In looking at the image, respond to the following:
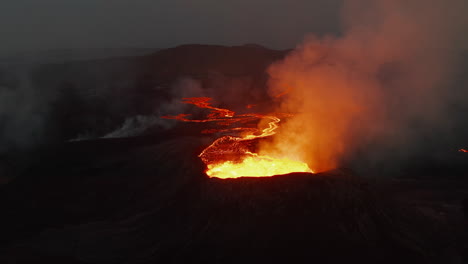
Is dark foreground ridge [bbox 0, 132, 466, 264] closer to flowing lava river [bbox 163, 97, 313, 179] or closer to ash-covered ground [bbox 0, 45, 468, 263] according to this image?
ash-covered ground [bbox 0, 45, 468, 263]

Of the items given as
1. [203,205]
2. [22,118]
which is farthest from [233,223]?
[22,118]

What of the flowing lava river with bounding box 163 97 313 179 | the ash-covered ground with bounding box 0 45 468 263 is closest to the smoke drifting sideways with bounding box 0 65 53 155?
the ash-covered ground with bounding box 0 45 468 263

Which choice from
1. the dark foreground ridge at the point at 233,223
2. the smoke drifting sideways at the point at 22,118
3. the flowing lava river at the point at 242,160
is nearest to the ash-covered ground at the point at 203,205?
the dark foreground ridge at the point at 233,223

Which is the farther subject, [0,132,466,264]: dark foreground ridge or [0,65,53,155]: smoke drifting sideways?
[0,65,53,155]: smoke drifting sideways

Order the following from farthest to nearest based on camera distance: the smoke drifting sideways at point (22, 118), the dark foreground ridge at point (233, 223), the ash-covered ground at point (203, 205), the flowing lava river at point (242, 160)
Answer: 1. the smoke drifting sideways at point (22, 118)
2. the flowing lava river at point (242, 160)
3. the ash-covered ground at point (203, 205)
4. the dark foreground ridge at point (233, 223)

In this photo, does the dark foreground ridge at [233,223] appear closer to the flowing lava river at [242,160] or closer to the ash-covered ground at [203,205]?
the ash-covered ground at [203,205]

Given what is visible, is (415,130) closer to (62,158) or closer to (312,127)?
(312,127)
